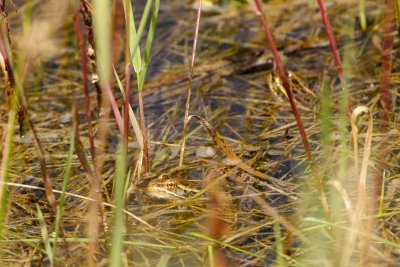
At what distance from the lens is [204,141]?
2.43m

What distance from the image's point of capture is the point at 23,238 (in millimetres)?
1917

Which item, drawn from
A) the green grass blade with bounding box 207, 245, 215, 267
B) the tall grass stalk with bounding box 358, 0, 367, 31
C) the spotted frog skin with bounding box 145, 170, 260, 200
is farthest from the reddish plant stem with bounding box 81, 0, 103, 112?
the tall grass stalk with bounding box 358, 0, 367, 31

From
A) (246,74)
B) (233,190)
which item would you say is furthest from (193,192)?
(246,74)

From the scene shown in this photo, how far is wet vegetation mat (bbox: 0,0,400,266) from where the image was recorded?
5.53 feet

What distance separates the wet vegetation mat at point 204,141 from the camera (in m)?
1.69

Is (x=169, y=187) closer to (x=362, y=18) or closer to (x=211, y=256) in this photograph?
(x=211, y=256)

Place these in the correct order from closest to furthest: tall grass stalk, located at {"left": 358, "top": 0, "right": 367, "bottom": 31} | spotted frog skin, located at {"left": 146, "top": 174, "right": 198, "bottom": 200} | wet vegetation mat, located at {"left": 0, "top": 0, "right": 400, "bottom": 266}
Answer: wet vegetation mat, located at {"left": 0, "top": 0, "right": 400, "bottom": 266}
spotted frog skin, located at {"left": 146, "top": 174, "right": 198, "bottom": 200}
tall grass stalk, located at {"left": 358, "top": 0, "right": 367, "bottom": 31}

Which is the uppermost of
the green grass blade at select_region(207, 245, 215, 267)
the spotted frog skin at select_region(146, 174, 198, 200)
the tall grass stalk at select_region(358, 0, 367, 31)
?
the tall grass stalk at select_region(358, 0, 367, 31)

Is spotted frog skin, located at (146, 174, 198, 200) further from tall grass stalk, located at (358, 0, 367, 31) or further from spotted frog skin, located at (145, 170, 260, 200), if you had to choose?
tall grass stalk, located at (358, 0, 367, 31)

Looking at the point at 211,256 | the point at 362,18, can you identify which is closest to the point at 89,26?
the point at 211,256

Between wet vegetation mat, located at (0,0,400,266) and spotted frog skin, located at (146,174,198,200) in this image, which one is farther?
spotted frog skin, located at (146,174,198,200)

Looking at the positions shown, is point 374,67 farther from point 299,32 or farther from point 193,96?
point 193,96

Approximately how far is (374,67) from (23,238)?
164 cm

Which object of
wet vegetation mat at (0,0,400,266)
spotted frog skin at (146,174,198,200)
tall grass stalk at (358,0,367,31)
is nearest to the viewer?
wet vegetation mat at (0,0,400,266)
